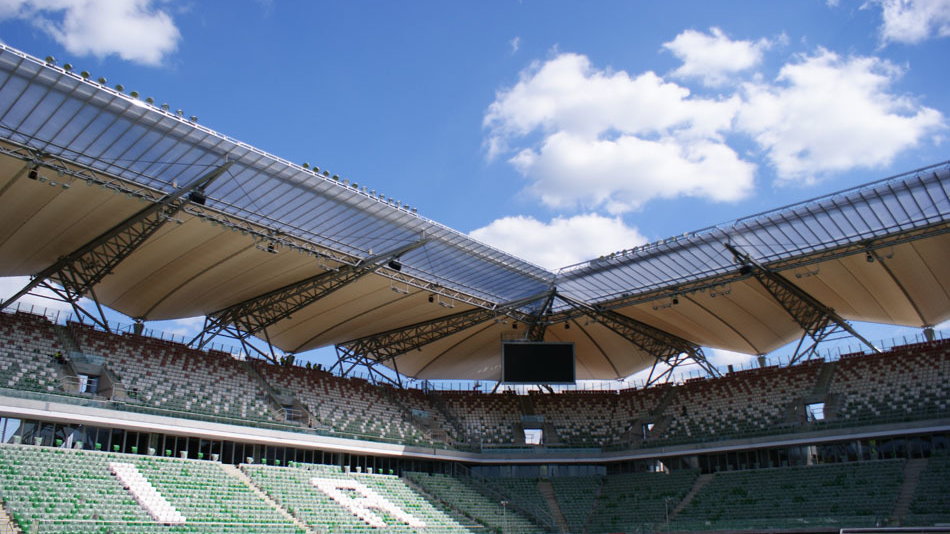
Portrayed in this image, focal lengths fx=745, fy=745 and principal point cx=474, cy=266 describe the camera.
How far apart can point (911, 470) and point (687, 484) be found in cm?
1250

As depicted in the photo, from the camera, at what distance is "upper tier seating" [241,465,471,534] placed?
35.4 meters

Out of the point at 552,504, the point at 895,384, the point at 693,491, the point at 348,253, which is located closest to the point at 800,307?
the point at 895,384

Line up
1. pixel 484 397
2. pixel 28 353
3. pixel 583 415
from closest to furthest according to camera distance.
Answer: pixel 28 353
pixel 583 415
pixel 484 397

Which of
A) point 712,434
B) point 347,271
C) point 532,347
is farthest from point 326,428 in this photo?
point 712,434

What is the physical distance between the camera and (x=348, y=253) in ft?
125

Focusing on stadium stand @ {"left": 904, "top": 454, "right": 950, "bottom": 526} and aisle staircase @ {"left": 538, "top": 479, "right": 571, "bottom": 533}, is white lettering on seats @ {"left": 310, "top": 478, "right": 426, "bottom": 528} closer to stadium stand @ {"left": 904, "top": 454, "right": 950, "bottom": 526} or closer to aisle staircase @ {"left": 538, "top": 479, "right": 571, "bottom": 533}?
aisle staircase @ {"left": 538, "top": 479, "right": 571, "bottom": 533}

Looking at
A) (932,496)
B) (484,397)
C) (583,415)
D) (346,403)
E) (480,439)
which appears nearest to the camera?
(932,496)

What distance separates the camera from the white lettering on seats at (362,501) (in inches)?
1479

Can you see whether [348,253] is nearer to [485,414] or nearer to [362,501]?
[362,501]

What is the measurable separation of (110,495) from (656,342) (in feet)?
121

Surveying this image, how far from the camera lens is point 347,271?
128 ft

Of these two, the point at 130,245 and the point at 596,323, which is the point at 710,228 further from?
the point at 130,245

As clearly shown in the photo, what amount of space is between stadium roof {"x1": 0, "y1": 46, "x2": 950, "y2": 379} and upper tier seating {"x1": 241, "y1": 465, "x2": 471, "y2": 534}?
9205 mm


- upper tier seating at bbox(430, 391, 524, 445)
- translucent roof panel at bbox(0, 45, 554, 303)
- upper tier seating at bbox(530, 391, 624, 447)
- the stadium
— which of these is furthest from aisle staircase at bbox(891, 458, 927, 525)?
upper tier seating at bbox(430, 391, 524, 445)
